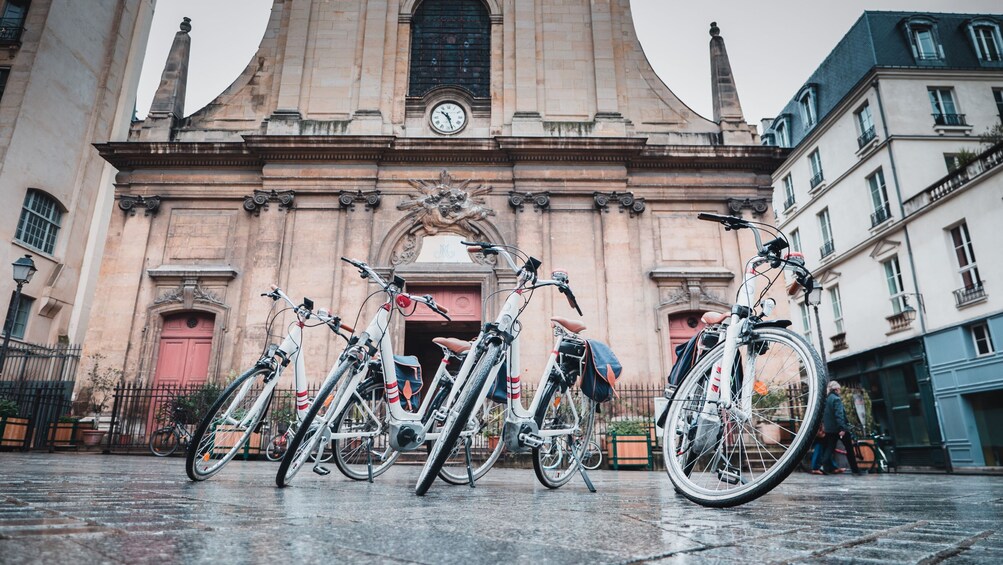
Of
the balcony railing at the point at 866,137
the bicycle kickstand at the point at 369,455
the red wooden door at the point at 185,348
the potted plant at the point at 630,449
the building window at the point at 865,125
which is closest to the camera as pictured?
the bicycle kickstand at the point at 369,455

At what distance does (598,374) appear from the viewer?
169 inches

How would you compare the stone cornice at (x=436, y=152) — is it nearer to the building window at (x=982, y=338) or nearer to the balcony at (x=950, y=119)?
the building window at (x=982, y=338)

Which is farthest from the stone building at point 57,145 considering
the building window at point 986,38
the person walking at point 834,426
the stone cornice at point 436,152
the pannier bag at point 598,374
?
the building window at point 986,38

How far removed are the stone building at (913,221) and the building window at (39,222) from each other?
28623 millimetres

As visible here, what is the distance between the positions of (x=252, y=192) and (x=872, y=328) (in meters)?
20.7

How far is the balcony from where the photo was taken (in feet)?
62.3

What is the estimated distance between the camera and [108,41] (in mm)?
22234

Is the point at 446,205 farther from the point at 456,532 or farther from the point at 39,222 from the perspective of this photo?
the point at 39,222

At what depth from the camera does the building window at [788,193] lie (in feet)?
82.7

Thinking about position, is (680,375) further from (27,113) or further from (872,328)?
(27,113)

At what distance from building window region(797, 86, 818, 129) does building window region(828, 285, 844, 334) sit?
766 centimetres

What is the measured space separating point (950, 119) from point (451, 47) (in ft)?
57.2

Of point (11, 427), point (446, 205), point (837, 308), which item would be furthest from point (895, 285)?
point (11, 427)

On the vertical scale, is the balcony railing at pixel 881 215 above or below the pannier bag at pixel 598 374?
above
